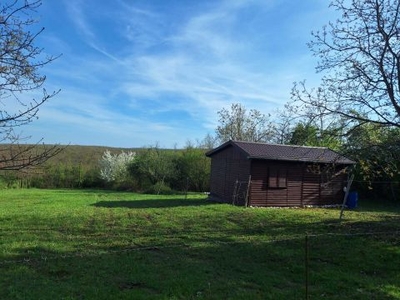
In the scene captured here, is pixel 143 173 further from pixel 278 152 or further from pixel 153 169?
pixel 278 152

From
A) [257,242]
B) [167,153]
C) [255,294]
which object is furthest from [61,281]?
[167,153]

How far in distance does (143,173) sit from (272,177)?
1906 centimetres

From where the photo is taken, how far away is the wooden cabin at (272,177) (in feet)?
75.9

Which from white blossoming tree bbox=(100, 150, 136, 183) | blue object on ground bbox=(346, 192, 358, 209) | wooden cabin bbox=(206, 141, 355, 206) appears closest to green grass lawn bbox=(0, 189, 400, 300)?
wooden cabin bbox=(206, 141, 355, 206)

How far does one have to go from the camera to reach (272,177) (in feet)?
77.5

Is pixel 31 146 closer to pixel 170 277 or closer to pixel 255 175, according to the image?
pixel 170 277

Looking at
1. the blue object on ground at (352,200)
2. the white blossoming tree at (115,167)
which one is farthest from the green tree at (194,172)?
the blue object on ground at (352,200)

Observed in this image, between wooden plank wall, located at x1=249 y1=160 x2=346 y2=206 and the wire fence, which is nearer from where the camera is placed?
the wire fence

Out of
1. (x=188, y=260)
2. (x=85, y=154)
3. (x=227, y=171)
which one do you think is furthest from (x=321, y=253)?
(x=85, y=154)

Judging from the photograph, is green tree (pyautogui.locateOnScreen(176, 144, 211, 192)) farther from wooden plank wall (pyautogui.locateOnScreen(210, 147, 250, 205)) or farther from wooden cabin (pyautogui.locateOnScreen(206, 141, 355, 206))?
wooden cabin (pyautogui.locateOnScreen(206, 141, 355, 206))

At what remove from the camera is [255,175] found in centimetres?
2312

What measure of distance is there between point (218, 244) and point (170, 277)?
3.59m

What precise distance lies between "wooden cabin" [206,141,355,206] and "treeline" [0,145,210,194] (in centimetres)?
1035

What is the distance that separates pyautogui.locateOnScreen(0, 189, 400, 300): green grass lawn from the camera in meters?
7.00
